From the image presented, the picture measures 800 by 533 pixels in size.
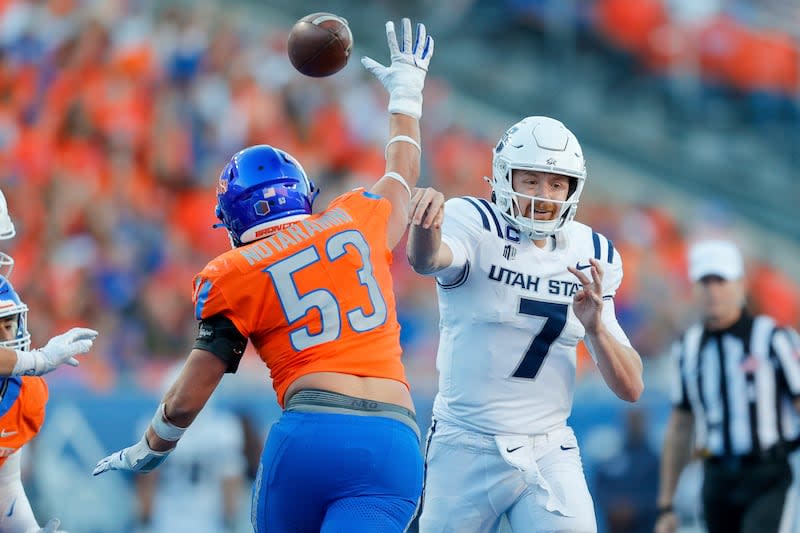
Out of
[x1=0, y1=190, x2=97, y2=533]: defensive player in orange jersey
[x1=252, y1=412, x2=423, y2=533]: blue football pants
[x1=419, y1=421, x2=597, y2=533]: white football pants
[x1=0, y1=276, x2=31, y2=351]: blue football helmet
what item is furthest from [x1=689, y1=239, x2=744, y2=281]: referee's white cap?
[x1=0, y1=276, x2=31, y2=351]: blue football helmet

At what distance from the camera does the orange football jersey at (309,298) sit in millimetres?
3576

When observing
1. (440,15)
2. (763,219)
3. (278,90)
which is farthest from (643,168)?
(278,90)

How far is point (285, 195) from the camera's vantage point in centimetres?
382

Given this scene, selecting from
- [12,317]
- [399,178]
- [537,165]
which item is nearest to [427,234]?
[399,178]

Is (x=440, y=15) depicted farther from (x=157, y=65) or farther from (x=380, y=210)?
(x=380, y=210)

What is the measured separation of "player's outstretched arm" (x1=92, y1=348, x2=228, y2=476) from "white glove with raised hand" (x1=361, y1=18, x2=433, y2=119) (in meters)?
1.17

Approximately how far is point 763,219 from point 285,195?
8012mm

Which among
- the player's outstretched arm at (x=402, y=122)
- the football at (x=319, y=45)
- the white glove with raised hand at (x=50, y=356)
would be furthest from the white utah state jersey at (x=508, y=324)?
the white glove with raised hand at (x=50, y=356)

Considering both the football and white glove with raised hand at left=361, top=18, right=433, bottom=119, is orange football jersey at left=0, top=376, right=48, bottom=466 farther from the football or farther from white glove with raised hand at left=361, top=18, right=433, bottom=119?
white glove with raised hand at left=361, top=18, right=433, bottom=119

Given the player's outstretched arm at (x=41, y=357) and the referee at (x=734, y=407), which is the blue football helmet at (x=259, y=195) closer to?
the player's outstretched arm at (x=41, y=357)

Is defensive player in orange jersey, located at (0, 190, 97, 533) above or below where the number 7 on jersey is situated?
below

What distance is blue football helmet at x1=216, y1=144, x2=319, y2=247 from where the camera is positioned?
3795 mm

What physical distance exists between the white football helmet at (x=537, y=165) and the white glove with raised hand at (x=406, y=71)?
0.40 metres

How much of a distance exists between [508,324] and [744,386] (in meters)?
2.29
